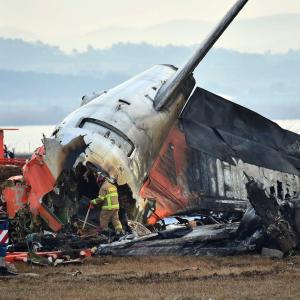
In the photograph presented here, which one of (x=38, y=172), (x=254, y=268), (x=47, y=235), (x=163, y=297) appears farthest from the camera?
(x=38, y=172)

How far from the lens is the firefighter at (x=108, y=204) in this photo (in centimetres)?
2072

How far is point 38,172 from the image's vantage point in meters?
20.8

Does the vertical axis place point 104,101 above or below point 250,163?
above

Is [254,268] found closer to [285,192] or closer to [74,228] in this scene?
[74,228]

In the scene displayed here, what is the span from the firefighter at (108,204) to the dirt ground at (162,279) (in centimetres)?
270

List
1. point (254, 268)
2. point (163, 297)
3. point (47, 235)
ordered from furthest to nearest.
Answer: point (47, 235) < point (254, 268) < point (163, 297)

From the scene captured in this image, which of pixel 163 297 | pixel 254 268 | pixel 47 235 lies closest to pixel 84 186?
pixel 47 235

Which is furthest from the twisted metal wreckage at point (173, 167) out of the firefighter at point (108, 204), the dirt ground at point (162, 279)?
the dirt ground at point (162, 279)

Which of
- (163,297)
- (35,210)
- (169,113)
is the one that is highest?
(169,113)

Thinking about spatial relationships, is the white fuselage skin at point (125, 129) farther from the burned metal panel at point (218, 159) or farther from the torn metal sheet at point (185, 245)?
the torn metal sheet at point (185, 245)

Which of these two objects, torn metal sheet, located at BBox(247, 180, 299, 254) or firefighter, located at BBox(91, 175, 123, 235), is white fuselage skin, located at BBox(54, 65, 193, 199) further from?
torn metal sheet, located at BBox(247, 180, 299, 254)

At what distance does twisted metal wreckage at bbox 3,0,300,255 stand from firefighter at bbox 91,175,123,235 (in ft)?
1.82

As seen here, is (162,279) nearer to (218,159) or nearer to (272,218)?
(272,218)

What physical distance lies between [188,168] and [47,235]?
248 inches
